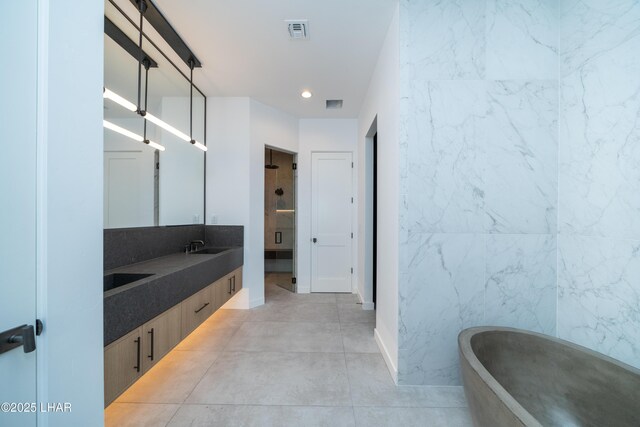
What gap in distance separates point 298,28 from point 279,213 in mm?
3315

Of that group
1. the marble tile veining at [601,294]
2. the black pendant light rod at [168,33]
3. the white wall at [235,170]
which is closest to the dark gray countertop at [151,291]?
the white wall at [235,170]

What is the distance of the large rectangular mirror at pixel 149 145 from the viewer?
6.77 feet

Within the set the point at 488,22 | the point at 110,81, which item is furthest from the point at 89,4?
the point at 488,22

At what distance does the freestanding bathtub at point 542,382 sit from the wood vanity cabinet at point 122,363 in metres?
1.83

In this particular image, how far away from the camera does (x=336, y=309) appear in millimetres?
3607

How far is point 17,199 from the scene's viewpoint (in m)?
0.75

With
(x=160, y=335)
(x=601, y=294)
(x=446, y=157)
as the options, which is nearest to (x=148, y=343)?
(x=160, y=335)

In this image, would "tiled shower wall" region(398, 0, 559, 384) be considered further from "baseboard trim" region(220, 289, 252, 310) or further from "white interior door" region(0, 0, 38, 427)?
"baseboard trim" region(220, 289, 252, 310)

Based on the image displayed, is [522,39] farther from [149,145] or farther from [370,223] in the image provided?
[149,145]

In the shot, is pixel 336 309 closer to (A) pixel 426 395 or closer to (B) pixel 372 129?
(A) pixel 426 395

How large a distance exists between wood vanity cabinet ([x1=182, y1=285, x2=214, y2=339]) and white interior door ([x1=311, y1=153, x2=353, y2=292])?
7.06 feet

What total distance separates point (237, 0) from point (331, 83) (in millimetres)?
1471

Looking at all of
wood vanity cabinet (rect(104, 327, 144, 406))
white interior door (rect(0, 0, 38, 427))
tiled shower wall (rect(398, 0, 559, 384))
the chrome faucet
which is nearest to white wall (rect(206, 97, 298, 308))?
the chrome faucet

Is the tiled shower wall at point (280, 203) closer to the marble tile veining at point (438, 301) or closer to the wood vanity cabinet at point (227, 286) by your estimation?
the wood vanity cabinet at point (227, 286)
